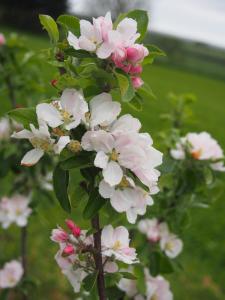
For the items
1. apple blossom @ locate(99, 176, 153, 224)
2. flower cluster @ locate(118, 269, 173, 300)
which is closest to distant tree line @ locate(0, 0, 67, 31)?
flower cluster @ locate(118, 269, 173, 300)

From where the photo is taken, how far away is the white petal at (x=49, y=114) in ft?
3.94

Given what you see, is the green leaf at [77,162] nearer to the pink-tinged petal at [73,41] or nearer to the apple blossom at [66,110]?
the apple blossom at [66,110]

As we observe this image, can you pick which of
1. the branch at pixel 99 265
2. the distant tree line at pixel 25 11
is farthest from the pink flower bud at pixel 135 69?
the distant tree line at pixel 25 11

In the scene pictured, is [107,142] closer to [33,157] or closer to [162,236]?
[33,157]

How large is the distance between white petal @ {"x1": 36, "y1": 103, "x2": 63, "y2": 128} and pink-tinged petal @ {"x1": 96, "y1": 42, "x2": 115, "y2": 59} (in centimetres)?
16

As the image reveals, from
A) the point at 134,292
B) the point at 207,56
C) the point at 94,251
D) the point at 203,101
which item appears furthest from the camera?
the point at 207,56

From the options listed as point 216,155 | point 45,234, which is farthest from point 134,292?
point 45,234

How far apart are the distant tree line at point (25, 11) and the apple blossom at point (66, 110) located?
103 ft

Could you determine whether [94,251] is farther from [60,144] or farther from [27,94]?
[27,94]

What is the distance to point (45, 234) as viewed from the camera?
15.7 feet

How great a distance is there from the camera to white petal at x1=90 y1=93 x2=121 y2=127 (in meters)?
1.21

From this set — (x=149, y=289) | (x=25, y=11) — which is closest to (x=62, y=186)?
(x=149, y=289)

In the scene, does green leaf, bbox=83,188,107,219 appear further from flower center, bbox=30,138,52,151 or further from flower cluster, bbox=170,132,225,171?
flower cluster, bbox=170,132,225,171

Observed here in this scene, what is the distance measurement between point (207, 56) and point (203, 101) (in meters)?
27.6
